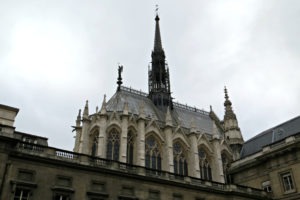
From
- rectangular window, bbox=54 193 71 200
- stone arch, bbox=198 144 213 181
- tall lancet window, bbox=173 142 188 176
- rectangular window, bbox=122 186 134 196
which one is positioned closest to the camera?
rectangular window, bbox=54 193 71 200

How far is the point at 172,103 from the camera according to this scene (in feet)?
174

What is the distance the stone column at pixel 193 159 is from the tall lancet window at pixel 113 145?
32.0 feet

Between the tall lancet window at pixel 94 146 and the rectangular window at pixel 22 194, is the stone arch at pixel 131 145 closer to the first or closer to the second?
the tall lancet window at pixel 94 146

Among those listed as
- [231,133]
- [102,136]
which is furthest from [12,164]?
[231,133]

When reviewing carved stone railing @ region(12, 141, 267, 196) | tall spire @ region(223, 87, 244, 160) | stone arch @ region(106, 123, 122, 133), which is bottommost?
carved stone railing @ region(12, 141, 267, 196)

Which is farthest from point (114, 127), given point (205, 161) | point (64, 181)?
point (64, 181)

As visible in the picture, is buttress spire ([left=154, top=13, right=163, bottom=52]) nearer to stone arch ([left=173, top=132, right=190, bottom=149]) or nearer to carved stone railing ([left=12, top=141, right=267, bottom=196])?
stone arch ([left=173, top=132, right=190, bottom=149])

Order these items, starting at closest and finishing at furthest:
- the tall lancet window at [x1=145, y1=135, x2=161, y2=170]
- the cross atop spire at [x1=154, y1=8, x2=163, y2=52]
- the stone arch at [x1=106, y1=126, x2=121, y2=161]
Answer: the stone arch at [x1=106, y1=126, x2=121, y2=161]
the tall lancet window at [x1=145, y1=135, x2=161, y2=170]
the cross atop spire at [x1=154, y1=8, x2=163, y2=52]

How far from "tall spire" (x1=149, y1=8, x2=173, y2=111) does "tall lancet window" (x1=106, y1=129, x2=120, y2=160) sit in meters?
13.4

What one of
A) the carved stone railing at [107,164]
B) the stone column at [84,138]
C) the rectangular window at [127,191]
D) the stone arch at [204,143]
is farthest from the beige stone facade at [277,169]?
the stone column at [84,138]

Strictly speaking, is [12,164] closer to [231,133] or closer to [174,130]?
[174,130]

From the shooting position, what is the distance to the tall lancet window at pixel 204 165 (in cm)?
4222

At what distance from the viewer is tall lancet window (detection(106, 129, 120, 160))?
1433 inches

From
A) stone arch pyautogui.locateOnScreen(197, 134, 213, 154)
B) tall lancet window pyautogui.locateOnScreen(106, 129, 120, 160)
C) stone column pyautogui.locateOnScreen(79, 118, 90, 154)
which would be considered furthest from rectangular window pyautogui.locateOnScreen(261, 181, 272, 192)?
stone column pyautogui.locateOnScreen(79, 118, 90, 154)
